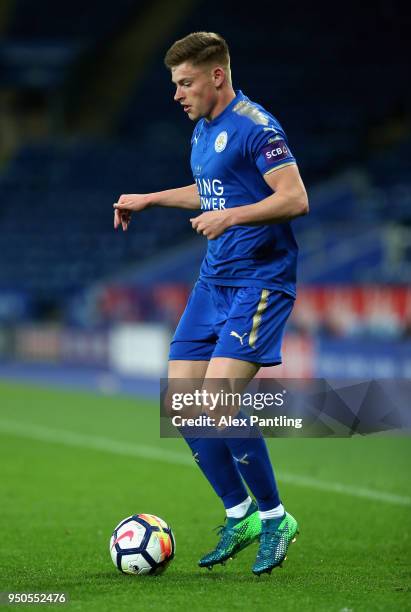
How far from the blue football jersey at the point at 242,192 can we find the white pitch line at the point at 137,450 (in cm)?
308

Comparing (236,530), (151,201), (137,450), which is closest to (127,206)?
(151,201)

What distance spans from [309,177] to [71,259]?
18.4 ft

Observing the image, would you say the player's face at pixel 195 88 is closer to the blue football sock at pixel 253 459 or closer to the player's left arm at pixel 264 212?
the player's left arm at pixel 264 212

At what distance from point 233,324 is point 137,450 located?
6.28m

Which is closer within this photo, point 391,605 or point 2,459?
point 391,605

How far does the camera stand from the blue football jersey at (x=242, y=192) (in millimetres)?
5051

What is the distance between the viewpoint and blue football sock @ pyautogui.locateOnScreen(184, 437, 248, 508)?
532 cm

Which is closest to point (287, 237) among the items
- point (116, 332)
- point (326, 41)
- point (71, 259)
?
point (116, 332)

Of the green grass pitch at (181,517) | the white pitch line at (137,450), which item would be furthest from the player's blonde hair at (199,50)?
the white pitch line at (137,450)

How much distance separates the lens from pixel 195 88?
511cm

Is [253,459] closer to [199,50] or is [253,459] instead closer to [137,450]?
[199,50]

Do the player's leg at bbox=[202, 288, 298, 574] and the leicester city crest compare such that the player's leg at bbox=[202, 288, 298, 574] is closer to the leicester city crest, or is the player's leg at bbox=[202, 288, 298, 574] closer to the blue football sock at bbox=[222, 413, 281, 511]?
the blue football sock at bbox=[222, 413, 281, 511]

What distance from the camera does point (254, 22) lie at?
107 feet

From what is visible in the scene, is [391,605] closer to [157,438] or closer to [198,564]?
[198,564]
